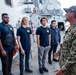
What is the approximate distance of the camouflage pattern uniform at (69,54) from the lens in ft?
6.96

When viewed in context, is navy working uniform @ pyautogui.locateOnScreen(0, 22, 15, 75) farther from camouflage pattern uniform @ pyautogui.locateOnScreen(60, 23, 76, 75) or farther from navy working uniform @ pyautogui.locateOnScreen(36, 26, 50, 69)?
camouflage pattern uniform @ pyautogui.locateOnScreen(60, 23, 76, 75)

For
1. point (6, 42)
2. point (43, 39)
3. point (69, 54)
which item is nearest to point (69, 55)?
point (69, 54)

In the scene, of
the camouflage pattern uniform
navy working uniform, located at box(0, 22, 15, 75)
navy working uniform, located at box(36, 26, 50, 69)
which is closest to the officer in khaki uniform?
the camouflage pattern uniform

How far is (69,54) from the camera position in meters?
2.19

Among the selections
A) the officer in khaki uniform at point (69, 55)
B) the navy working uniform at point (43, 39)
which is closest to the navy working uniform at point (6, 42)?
the navy working uniform at point (43, 39)

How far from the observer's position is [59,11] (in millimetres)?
22312

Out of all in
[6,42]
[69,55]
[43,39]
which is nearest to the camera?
[69,55]

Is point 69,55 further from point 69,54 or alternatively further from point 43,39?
point 43,39

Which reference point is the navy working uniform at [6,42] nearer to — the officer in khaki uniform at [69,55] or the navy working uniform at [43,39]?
the navy working uniform at [43,39]

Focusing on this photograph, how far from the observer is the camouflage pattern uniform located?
6.96 ft

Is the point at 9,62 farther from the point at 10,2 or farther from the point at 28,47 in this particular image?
the point at 10,2

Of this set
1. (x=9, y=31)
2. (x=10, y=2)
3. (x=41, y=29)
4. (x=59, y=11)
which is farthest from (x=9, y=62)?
(x=59, y=11)

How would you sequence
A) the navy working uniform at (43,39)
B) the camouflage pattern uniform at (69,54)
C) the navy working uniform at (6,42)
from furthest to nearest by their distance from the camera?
the navy working uniform at (43,39) < the navy working uniform at (6,42) < the camouflage pattern uniform at (69,54)

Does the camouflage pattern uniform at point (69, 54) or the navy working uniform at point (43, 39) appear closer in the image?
the camouflage pattern uniform at point (69, 54)
